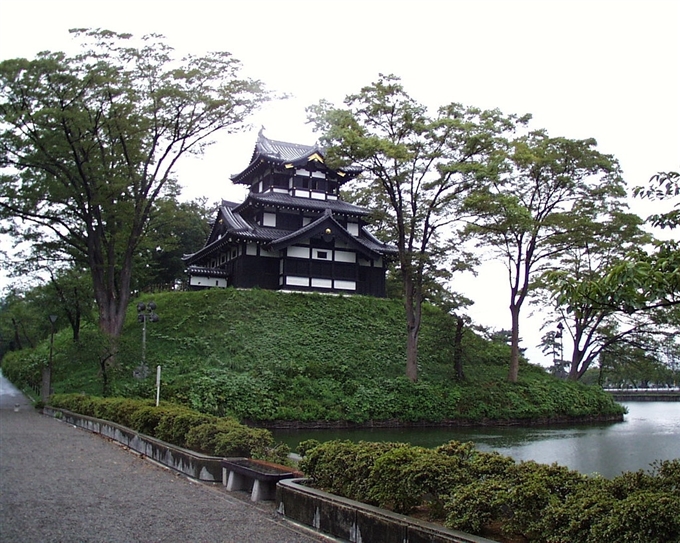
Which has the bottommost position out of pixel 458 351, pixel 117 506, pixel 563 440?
pixel 563 440

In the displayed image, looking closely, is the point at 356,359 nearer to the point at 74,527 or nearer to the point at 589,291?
the point at 74,527

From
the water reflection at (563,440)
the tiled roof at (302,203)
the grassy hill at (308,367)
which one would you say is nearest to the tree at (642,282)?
the water reflection at (563,440)

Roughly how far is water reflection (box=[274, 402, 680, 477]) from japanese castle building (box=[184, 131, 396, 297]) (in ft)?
44.2

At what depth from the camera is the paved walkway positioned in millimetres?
6434

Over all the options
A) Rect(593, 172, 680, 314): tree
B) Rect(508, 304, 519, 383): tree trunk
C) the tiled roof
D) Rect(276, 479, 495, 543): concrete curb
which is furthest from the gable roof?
Rect(593, 172, 680, 314): tree

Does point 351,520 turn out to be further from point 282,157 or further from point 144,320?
point 282,157

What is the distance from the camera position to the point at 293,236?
34.3 meters

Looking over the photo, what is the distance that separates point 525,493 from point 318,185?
35.3 meters

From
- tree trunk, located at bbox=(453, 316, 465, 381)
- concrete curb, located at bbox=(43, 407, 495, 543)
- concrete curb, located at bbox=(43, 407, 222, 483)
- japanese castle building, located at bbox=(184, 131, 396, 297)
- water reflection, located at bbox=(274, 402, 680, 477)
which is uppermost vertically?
japanese castle building, located at bbox=(184, 131, 396, 297)

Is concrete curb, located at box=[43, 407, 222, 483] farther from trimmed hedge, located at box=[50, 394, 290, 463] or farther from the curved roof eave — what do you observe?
the curved roof eave

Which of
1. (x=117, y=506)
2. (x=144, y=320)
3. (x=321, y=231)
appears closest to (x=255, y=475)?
(x=117, y=506)

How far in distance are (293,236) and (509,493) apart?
97.3 feet

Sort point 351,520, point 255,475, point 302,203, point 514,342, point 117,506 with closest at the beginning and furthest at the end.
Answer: point 351,520 < point 117,506 < point 255,475 < point 514,342 < point 302,203

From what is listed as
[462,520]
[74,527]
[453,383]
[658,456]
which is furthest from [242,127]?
[462,520]
